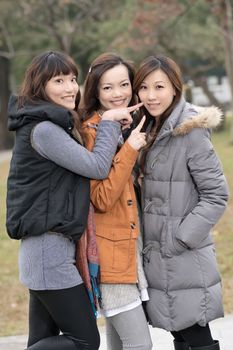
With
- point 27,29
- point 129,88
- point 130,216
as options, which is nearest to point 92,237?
point 130,216

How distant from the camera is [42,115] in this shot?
2.81m

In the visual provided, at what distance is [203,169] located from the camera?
3.06 meters

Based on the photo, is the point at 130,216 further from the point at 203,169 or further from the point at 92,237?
the point at 203,169

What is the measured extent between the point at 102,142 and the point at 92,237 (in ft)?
1.41

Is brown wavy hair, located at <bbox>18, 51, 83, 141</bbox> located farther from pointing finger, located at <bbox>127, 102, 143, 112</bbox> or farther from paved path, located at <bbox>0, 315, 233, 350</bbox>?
paved path, located at <bbox>0, 315, 233, 350</bbox>

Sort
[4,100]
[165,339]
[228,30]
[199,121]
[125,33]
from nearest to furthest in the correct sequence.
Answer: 1. [199,121]
2. [165,339]
3. [228,30]
4. [125,33]
5. [4,100]

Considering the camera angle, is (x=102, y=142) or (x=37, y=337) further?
(x=37, y=337)

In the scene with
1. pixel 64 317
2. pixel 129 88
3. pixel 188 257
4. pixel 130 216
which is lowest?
pixel 64 317

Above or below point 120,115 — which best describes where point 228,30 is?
above

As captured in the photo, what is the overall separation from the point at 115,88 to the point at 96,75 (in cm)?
11

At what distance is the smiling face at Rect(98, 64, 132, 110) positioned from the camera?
3.10m

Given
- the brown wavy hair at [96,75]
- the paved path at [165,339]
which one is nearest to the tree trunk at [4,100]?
the paved path at [165,339]

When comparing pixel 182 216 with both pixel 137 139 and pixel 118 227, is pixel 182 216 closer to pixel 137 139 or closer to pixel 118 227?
pixel 118 227

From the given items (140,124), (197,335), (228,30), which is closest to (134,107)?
(140,124)
